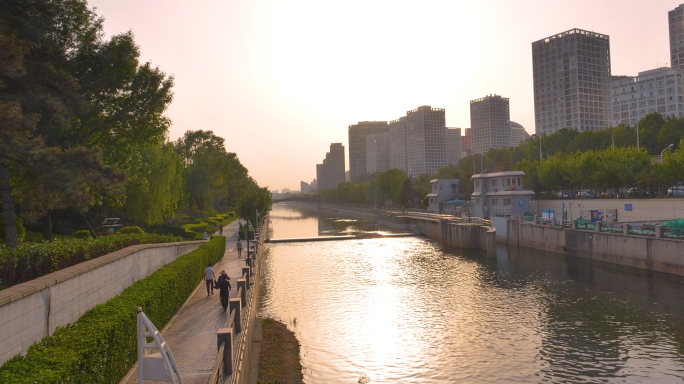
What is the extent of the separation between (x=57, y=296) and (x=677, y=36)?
777 ft

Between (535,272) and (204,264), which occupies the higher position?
(204,264)

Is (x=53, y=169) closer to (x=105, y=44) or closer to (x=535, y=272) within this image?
(x=105, y=44)

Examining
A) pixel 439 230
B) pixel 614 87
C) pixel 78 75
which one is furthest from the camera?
pixel 614 87

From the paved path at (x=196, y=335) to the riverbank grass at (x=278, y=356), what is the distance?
80.0 inches

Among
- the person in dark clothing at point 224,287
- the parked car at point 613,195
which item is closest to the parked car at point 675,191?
the parked car at point 613,195

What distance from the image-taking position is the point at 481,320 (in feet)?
77.7

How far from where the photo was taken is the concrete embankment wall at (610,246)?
107ft

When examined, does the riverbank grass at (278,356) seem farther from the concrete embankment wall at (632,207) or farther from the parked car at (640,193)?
the parked car at (640,193)

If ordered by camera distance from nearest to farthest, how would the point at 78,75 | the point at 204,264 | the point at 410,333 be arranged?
the point at 410,333
the point at 78,75
the point at 204,264

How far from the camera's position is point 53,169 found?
17.8 meters

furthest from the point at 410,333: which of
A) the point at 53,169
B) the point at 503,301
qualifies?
the point at 53,169

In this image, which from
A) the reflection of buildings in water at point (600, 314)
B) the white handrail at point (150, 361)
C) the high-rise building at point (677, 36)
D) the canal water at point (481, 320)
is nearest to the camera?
the white handrail at point (150, 361)

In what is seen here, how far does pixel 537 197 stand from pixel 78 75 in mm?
63933

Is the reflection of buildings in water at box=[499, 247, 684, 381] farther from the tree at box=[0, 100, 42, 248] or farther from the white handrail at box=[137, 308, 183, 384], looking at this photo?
the tree at box=[0, 100, 42, 248]
